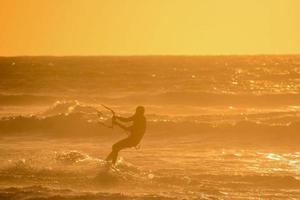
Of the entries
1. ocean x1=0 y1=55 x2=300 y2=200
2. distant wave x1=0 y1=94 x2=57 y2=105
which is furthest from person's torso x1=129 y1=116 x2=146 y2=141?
distant wave x1=0 y1=94 x2=57 y2=105

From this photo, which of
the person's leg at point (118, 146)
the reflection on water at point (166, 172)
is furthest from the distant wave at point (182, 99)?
the person's leg at point (118, 146)

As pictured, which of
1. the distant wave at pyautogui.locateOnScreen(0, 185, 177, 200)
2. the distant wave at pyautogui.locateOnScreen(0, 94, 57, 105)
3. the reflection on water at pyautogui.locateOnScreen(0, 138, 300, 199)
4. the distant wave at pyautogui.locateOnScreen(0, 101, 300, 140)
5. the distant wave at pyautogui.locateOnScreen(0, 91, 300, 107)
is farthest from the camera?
the distant wave at pyautogui.locateOnScreen(0, 94, 57, 105)

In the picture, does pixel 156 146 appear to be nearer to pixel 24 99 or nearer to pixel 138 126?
pixel 138 126

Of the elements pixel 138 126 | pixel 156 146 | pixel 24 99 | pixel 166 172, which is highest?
pixel 24 99

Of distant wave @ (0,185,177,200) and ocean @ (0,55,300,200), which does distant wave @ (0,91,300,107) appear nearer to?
ocean @ (0,55,300,200)

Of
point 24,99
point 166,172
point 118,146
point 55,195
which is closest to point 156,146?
point 166,172

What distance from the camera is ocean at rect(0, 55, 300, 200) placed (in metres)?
16.9

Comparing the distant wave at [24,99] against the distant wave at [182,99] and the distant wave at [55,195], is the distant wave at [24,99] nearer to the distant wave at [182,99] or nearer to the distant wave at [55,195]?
the distant wave at [182,99]

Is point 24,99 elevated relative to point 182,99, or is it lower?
lower

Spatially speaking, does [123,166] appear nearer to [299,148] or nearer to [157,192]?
[157,192]

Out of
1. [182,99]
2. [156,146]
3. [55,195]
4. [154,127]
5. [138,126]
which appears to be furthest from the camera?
[182,99]

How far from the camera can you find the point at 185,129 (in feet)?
98.8

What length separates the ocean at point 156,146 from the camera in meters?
16.9

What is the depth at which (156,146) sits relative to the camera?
25734 millimetres
